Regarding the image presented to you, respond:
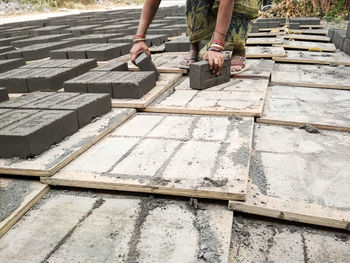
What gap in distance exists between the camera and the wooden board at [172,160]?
1289mm

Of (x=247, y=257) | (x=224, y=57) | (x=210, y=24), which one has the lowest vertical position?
(x=247, y=257)

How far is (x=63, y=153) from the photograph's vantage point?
158 centimetres

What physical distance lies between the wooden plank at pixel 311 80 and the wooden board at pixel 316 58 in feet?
1.46

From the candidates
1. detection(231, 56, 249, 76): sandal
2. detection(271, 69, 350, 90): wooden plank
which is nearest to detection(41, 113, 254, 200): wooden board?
detection(271, 69, 350, 90): wooden plank

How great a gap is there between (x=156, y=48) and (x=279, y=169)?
3.29m

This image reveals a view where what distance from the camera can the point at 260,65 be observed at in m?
3.36

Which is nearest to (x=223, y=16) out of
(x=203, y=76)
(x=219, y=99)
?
(x=203, y=76)

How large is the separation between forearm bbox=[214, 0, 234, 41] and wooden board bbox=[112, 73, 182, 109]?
1.91ft

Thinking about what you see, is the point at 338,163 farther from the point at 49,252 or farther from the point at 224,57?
the point at 224,57

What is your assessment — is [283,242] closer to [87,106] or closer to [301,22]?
[87,106]

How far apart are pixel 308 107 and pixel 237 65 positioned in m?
1.08

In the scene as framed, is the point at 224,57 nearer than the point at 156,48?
Yes

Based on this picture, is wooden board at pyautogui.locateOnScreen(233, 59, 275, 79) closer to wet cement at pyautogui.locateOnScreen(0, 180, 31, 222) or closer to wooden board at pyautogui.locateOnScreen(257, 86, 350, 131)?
wooden board at pyautogui.locateOnScreen(257, 86, 350, 131)

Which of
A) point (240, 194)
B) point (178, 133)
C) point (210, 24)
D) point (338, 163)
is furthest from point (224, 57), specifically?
point (240, 194)
